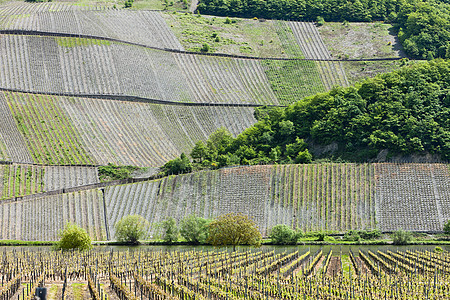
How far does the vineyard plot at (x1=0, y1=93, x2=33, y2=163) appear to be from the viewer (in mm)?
135125

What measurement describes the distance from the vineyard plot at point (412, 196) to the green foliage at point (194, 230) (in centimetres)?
2622

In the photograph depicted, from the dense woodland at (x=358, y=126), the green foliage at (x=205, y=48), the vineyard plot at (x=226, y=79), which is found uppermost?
the green foliage at (x=205, y=48)

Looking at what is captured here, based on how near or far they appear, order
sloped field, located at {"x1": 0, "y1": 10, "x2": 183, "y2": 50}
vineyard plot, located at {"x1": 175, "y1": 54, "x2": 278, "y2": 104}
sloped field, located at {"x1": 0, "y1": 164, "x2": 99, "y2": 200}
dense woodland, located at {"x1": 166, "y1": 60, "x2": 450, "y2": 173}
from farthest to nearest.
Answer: sloped field, located at {"x1": 0, "y1": 10, "x2": 183, "y2": 50} < vineyard plot, located at {"x1": 175, "y1": 54, "x2": 278, "y2": 104} < dense woodland, located at {"x1": 166, "y1": 60, "x2": 450, "y2": 173} < sloped field, located at {"x1": 0, "y1": 164, "x2": 99, "y2": 200}

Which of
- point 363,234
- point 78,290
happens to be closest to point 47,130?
point 363,234

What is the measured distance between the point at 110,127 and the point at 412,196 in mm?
67054

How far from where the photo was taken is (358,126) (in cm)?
13412

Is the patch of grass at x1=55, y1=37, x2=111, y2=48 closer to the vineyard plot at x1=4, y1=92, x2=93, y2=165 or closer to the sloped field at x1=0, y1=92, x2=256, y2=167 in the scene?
the sloped field at x1=0, y1=92, x2=256, y2=167

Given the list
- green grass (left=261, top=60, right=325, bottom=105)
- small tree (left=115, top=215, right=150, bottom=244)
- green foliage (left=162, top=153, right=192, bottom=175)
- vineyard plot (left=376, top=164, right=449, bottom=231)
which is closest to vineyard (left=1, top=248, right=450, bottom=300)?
small tree (left=115, top=215, right=150, bottom=244)

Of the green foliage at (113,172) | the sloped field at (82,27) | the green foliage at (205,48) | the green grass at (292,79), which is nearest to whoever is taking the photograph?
the green foliage at (113,172)

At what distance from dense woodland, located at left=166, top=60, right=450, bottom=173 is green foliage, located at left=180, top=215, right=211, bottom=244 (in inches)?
1001

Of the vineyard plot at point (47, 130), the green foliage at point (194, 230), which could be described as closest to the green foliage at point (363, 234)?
the green foliage at point (194, 230)

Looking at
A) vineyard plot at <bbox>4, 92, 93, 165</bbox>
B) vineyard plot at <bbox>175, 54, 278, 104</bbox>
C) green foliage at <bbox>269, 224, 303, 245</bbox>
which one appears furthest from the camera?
vineyard plot at <bbox>175, 54, 278, 104</bbox>

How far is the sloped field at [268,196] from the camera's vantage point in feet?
379

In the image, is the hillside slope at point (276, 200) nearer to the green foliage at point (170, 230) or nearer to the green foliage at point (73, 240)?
the green foliage at point (170, 230)
